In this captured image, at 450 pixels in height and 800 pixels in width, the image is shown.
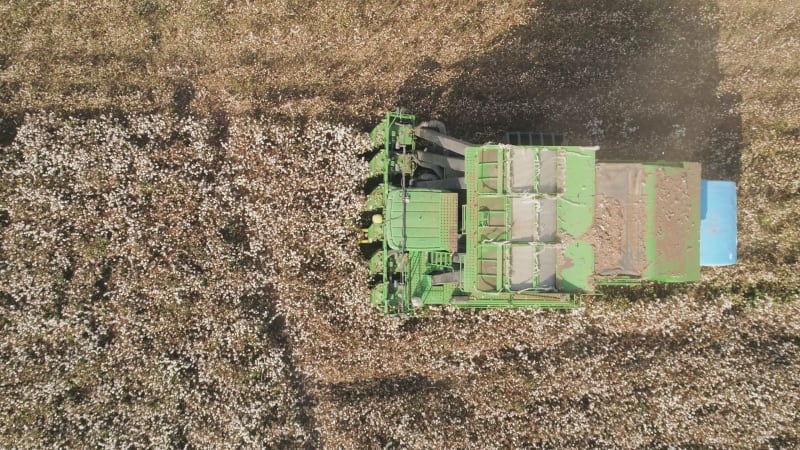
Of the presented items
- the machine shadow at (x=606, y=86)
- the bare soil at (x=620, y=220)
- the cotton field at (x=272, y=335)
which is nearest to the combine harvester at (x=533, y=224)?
the bare soil at (x=620, y=220)

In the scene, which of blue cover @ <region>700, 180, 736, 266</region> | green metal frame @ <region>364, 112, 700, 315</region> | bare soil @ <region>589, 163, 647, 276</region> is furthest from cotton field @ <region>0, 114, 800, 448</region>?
bare soil @ <region>589, 163, 647, 276</region>

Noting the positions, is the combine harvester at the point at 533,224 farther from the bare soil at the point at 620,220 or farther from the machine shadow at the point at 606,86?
the machine shadow at the point at 606,86

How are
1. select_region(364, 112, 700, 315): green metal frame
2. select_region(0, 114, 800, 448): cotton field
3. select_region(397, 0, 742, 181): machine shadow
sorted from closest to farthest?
select_region(364, 112, 700, 315): green metal frame
select_region(0, 114, 800, 448): cotton field
select_region(397, 0, 742, 181): machine shadow

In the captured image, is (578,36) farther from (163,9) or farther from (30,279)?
(30,279)

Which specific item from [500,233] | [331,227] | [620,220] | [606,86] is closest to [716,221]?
→ [620,220]

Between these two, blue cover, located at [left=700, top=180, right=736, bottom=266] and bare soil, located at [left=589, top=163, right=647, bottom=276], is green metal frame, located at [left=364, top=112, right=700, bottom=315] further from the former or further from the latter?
blue cover, located at [left=700, top=180, right=736, bottom=266]

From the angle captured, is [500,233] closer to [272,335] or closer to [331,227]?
[331,227]
